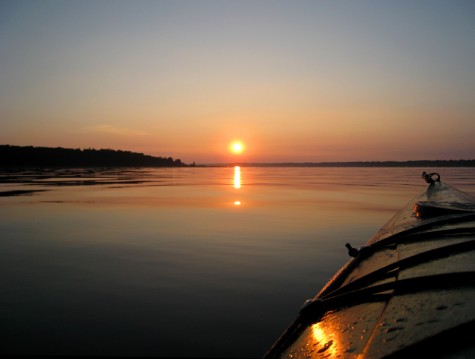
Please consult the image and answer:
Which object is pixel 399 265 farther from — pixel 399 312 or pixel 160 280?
pixel 160 280

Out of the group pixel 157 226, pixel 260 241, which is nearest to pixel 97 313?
pixel 260 241

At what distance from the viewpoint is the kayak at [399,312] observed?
6.18 ft

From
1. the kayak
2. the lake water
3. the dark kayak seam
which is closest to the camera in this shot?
the kayak

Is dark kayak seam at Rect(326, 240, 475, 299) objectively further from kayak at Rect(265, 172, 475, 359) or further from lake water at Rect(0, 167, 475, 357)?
lake water at Rect(0, 167, 475, 357)

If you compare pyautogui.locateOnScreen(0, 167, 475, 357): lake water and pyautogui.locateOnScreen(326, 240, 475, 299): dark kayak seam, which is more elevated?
pyautogui.locateOnScreen(326, 240, 475, 299): dark kayak seam

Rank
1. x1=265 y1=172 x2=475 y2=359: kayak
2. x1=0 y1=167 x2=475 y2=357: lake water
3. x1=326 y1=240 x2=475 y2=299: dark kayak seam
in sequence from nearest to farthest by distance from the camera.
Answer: x1=265 y1=172 x2=475 y2=359: kayak → x1=326 y1=240 x2=475 y2=299: dark kayak seam → x1=0 y1=167 x2=475 y2=357: lake water

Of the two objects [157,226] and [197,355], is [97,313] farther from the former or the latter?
[157,226]

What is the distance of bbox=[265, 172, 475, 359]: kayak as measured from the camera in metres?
1.88

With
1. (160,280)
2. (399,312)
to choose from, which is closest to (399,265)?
(399,312)

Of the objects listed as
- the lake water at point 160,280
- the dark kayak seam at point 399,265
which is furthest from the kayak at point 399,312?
the lake water at point 160,280

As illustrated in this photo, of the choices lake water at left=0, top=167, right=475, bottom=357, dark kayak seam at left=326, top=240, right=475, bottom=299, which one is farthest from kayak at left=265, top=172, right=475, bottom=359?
lake water at left=0, top=167, right=475, bottom=357

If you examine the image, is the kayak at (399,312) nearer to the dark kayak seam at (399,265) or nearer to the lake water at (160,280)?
the dark kayak seam at (399,265)

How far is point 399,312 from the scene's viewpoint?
2.38m

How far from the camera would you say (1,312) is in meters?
4.86
